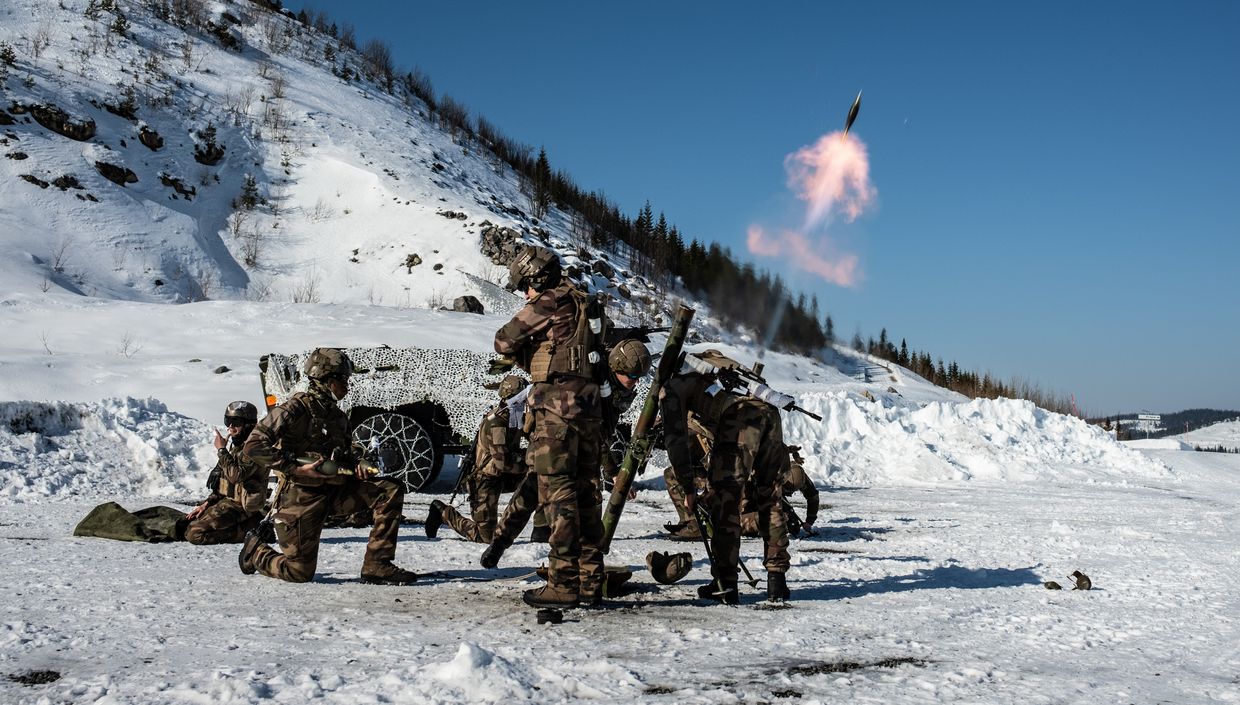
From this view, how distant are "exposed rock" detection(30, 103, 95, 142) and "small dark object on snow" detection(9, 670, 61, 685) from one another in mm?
33754

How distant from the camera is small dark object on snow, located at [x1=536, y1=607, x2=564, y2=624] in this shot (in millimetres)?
4629

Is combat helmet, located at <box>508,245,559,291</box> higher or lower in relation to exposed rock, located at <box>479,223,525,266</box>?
lower

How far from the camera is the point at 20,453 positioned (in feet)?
33.2

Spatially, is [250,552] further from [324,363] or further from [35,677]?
[35,677]

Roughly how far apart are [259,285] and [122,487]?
21.8 metres

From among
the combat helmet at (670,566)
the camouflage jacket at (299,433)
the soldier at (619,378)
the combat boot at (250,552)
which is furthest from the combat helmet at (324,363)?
the combat helmet at (670,566)

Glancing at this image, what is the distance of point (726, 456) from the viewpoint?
18.9ft

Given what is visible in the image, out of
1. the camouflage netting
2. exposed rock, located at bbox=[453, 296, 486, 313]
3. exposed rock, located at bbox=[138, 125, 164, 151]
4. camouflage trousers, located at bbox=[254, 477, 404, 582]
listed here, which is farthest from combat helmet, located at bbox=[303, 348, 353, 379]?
exposed rock, located at bbox=[138, 125, 164, 151]

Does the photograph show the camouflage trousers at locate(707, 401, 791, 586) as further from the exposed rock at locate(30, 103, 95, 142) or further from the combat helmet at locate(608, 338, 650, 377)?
the exposed rock at locate(30, 103, 95, 142)

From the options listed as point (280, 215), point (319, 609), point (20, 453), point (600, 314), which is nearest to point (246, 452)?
point (319, 609)

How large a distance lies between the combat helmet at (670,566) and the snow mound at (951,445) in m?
9.43

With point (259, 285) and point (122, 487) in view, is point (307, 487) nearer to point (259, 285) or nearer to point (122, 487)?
point (122, 487)

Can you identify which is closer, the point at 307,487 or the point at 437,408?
the point at 307,487

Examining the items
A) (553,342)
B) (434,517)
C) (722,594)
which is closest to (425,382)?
(434,517)
